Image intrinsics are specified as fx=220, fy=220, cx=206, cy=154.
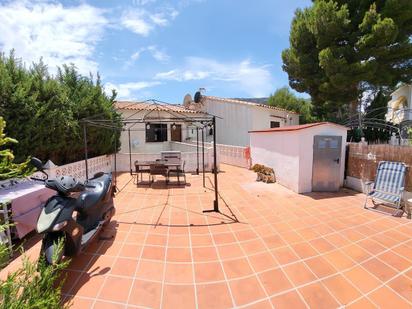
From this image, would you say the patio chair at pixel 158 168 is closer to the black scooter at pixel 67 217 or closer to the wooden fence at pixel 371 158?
the black scooter at pixel 67 217

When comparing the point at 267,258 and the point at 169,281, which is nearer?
the point at 169,281

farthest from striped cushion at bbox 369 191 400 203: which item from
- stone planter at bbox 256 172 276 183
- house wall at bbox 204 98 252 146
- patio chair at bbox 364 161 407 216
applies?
house wall at bbox 204 98 252 146

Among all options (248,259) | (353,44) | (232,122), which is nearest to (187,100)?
(232,122)

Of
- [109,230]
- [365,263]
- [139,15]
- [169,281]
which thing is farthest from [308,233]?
[139,15]

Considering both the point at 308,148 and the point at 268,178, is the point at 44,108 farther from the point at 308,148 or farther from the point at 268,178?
the point at 308,148

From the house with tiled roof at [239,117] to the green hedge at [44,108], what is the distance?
8.75 m

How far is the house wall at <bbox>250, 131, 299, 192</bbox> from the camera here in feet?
23.1

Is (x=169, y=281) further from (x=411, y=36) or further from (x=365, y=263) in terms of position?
(x=411, y=36)

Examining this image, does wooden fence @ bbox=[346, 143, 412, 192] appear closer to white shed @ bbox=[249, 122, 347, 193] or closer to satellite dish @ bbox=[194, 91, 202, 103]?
white shed @ bbox=[249, 122, 347, 193]

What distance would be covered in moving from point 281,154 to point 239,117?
7217 millimetres

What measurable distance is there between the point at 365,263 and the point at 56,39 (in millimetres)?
8750

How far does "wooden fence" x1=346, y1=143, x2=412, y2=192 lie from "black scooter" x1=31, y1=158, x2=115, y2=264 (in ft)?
23.5

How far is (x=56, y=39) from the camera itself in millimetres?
6215

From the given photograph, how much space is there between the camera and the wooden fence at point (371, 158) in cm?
559
